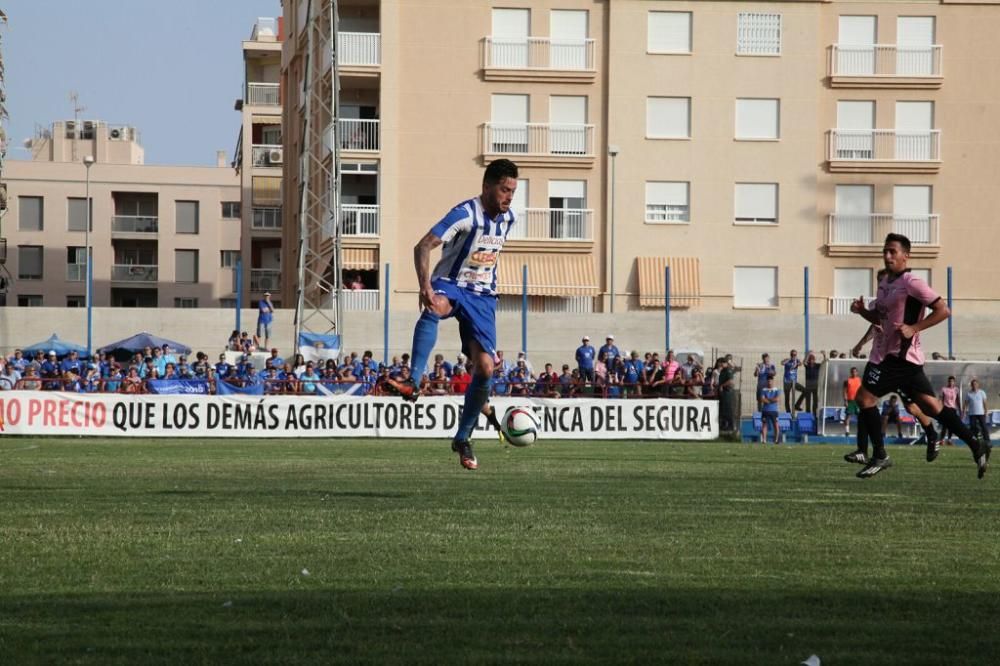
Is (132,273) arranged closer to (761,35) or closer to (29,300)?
(29,300)

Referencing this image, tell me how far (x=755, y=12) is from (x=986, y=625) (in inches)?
1957

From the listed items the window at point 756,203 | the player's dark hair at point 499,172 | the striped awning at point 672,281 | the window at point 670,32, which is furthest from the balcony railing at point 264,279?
the player's dark hair at point 499,172

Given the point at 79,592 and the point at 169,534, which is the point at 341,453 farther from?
the point at 79,592

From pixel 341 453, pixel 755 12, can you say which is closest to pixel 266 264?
pixel 755 12

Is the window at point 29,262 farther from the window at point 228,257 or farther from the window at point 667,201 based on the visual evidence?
the window at point 667,201

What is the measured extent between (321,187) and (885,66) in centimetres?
2095

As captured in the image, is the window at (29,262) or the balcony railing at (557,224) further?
the window at (29,262)

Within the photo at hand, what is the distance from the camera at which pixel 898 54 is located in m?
53.8

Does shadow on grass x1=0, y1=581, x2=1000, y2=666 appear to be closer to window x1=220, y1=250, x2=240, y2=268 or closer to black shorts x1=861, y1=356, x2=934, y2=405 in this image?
black shorts x1=861, y1=356, x2=934, y2=405

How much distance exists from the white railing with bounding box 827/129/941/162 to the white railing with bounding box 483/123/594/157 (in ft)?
28.9

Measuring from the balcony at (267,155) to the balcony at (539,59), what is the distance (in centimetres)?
3231

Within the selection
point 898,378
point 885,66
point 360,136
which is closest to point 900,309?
point 898,378

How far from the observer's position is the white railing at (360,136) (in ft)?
176

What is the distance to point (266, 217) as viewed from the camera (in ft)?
275
